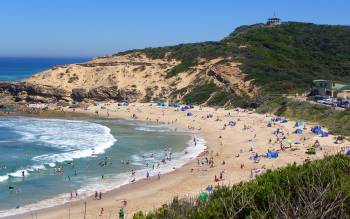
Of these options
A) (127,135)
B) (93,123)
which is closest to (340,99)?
(127,135)

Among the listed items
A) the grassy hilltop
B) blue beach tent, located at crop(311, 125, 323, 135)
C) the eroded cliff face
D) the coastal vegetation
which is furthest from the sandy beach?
the grassy hilltop

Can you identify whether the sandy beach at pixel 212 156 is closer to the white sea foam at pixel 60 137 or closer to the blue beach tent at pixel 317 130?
the blue beach tent at pixel 317 130

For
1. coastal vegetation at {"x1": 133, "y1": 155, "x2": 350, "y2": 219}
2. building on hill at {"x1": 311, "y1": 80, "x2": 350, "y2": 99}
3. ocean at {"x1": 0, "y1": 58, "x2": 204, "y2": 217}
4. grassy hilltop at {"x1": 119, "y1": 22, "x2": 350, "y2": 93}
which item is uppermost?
grassy hilltop at {"x1": 119, "y1": 22, "x2": 350, "y2": 93}

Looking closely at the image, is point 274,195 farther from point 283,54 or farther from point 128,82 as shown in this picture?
point 283,54

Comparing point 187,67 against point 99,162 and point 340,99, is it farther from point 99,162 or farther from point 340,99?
point 99,162

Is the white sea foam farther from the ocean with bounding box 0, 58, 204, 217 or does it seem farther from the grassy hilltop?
the grassy hilltop

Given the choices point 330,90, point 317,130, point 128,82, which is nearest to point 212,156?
point 317,130
